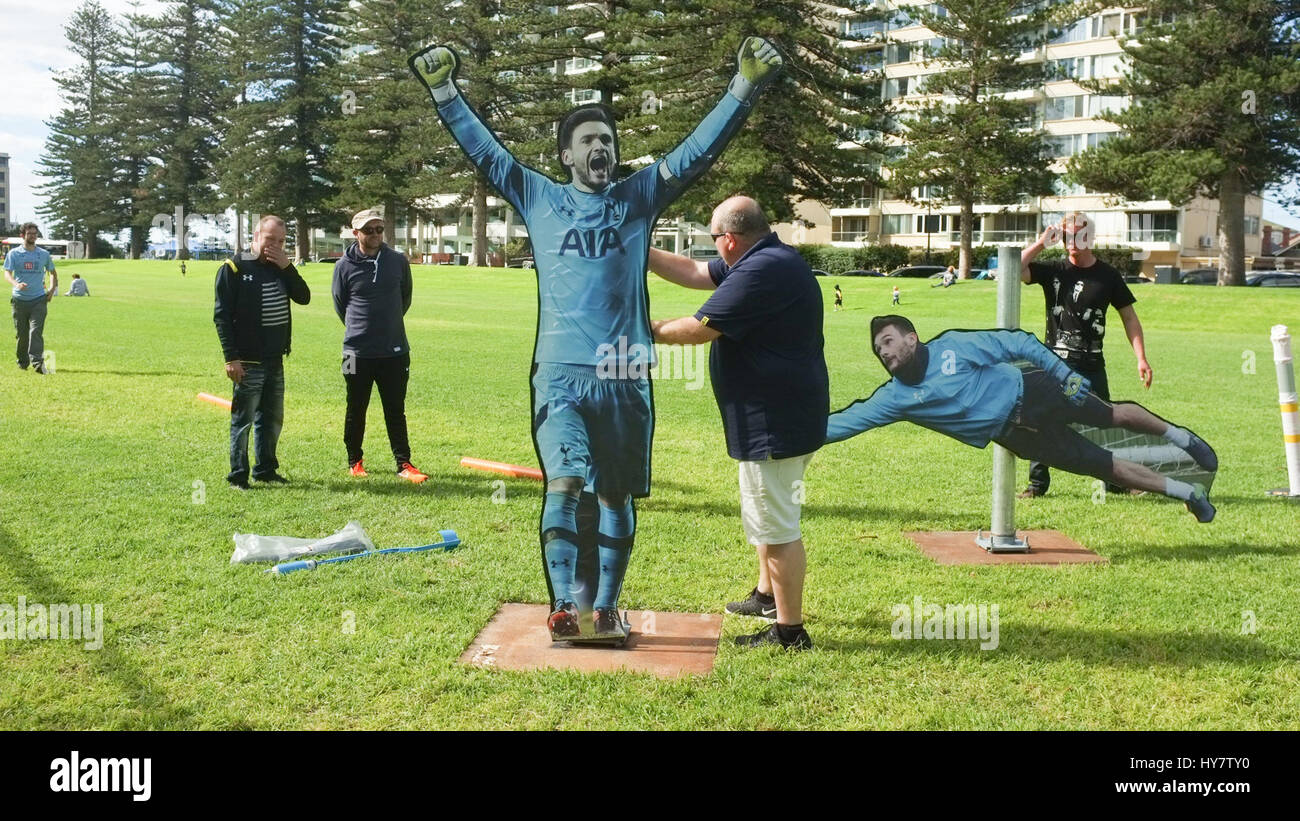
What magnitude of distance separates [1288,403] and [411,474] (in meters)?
7.27

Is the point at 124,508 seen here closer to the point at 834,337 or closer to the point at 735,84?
the point at 735,84

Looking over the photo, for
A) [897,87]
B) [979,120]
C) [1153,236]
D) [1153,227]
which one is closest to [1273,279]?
[979,120]

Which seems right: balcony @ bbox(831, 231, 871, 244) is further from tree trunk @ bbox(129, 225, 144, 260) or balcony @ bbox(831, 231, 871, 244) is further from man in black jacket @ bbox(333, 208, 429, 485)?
man in black jacket @ bbox(333, 208, 429, 485)

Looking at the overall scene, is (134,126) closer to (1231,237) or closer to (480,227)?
(480,227)

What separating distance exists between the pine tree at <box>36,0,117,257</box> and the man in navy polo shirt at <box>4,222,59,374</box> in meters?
73.2

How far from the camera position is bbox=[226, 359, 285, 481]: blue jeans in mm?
8594

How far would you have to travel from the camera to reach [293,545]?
22.0ft

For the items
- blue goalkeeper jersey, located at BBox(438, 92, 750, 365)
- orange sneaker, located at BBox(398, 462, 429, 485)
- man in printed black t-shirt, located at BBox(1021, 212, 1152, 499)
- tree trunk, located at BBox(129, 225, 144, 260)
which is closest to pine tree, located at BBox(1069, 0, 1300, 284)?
man in printed black t-shirt, located at BBox(1021, 212, 1152, 499)

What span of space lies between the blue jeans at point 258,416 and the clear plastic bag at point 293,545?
1.93 meters

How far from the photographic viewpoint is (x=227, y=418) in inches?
476

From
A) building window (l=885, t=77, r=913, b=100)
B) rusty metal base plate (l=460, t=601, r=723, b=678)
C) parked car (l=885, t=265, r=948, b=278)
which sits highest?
building window (l=885, t=77, r=913, b=100)

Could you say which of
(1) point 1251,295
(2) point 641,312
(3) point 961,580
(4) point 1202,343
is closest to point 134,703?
(2) point 641,312

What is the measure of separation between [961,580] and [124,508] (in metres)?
5.83

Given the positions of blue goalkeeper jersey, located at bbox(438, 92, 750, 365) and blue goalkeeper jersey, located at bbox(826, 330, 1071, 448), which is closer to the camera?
blue goalkeeper jersey, located at bbox(438, 92, 750, 365)
